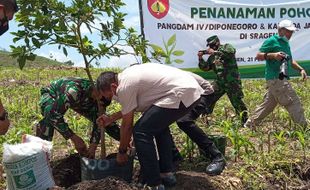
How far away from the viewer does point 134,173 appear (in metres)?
4.46

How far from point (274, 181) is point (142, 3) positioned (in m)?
3.99

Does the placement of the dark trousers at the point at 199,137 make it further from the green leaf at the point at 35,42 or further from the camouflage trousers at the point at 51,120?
the green leaf at the point at 35,42

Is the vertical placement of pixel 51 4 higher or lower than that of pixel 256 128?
higher

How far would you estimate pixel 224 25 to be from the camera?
329 inches

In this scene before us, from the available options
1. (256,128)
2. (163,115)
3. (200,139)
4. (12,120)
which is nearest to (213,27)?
(256,128)

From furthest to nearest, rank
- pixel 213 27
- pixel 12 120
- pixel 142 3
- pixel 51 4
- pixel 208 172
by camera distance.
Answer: pixel 213 27
pixel 142 3
pixel 12 120
pixel 208 172
pixel 51 4

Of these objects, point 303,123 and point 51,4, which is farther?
point 303,123

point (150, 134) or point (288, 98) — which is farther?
point (288, 98)

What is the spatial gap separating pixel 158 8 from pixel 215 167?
12.9ft

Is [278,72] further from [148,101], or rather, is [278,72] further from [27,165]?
[27,165]

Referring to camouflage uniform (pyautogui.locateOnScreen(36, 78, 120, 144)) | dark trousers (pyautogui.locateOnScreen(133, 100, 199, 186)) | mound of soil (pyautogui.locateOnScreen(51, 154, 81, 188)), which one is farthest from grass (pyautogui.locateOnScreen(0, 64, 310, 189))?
dark trousers (pyautogui.locateOnScreen(133, 100, 199, 186))

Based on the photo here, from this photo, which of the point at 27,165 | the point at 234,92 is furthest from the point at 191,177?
the point at 234,92

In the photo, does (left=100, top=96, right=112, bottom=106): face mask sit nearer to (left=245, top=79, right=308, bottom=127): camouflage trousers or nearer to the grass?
the grass

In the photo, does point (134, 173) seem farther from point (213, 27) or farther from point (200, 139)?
point (213, 27)
